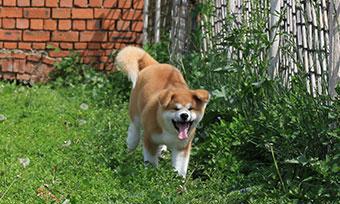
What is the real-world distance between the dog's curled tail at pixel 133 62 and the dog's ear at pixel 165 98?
109cm

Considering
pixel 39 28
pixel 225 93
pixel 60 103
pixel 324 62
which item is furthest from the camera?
pixel 39 28

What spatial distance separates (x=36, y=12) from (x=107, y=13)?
0.84 m

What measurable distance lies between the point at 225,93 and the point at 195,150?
517 millimetres

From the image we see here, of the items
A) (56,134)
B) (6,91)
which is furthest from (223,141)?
(6,91)

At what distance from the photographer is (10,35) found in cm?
1049


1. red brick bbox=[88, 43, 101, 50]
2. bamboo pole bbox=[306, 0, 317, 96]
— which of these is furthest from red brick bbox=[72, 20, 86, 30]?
bamboo pole bbox=[306, 0, 317, 96]

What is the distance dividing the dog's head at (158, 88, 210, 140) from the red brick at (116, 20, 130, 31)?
419 centimetres

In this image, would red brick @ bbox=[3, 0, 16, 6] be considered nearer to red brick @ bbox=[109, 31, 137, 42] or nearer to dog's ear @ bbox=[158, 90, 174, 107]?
red brick @ bbox=[109, 31, 137, 42]

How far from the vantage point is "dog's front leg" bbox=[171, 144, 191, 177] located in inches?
259

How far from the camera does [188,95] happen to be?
6.53 meters

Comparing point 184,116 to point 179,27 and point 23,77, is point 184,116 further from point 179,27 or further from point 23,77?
point 23,77

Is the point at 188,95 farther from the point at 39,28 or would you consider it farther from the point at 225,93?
the point at 39,28

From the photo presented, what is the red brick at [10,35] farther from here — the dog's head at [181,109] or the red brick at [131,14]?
the dog's head at [181,109]

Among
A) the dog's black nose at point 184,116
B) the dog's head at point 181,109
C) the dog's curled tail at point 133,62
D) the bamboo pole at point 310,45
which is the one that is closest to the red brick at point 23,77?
the dog's curled tail at point 133,62
